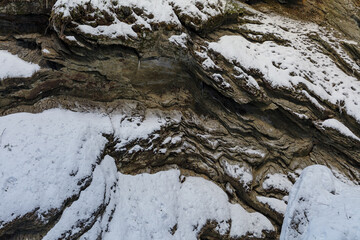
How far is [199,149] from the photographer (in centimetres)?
765

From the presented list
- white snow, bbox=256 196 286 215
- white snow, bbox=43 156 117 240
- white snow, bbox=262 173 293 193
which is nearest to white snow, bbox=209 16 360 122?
white snow, bbox=262 173 293 193

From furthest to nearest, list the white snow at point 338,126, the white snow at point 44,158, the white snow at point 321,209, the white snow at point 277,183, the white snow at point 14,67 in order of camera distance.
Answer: the white snow at point 277,183 → the white snow at point 338,126 → the white snow at point 14,67 → the white snow at point 44,158 → the white snow at point 321,209

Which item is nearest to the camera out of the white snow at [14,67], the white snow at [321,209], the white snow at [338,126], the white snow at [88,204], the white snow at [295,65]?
the white snow at [321,209]

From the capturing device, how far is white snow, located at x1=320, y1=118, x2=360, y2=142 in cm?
672

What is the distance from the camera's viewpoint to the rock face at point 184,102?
627 cm

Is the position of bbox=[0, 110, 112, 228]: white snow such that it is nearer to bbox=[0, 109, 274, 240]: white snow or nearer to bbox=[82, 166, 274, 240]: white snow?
bbox=[0, 109, 274, 240]: white snow

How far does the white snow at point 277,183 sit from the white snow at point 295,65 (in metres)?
2.10

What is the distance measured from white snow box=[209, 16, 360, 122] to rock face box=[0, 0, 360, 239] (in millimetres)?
35

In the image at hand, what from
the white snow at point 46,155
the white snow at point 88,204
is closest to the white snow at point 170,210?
the white snow at point 88,204

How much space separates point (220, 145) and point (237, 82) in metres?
1.83

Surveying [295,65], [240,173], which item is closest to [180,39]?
[295,65]

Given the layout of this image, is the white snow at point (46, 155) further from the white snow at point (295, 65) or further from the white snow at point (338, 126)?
the white snow at point (338, 126)

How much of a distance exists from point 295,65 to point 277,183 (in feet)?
10.3

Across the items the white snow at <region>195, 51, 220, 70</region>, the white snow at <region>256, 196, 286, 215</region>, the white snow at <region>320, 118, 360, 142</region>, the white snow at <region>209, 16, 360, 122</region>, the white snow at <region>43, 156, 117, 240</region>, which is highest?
the white snow at <region>209, 16, 360, 122</region>
